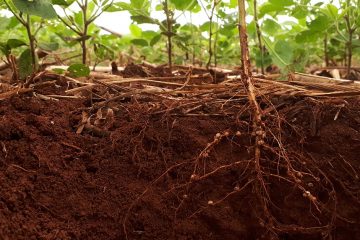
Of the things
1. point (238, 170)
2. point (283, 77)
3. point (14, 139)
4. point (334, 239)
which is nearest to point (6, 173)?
point (14, 139)

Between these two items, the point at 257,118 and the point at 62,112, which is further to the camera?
the point at 62,112

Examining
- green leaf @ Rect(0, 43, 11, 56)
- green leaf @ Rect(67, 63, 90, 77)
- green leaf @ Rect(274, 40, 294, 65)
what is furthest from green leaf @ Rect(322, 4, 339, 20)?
green leaf @ Rect(0, 43, 11, 56)

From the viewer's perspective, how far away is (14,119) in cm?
131

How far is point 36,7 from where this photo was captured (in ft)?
5.02

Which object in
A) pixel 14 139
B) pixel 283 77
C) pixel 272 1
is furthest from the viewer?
pixel 272 1

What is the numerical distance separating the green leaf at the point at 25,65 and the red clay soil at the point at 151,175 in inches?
12.6

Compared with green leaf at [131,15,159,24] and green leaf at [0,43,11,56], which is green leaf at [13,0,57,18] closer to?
green leaf at [0,43,11,56]

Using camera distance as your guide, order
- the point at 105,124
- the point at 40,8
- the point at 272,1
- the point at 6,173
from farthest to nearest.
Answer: the point at 272,1 → the point at 40,8 → the point at 105,124 → the point at 6,173

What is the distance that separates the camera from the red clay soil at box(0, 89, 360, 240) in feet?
3.72

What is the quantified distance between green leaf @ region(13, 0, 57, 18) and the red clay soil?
1.05 ft

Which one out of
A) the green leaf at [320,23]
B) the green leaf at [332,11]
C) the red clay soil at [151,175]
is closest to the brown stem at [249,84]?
the red clay soil at [151,175]

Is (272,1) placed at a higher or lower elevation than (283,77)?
higher

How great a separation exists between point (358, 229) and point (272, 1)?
4.05 feet

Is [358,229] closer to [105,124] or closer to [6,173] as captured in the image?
[105,124]
